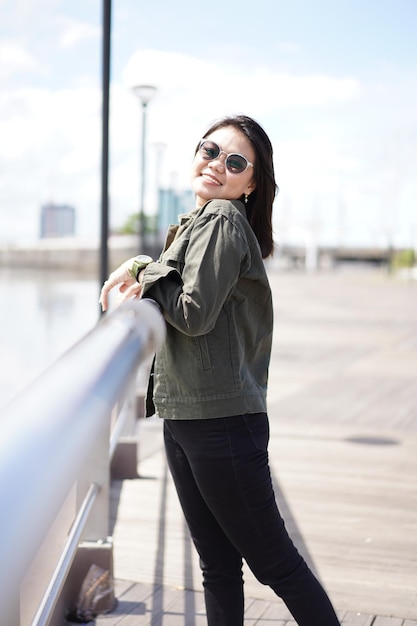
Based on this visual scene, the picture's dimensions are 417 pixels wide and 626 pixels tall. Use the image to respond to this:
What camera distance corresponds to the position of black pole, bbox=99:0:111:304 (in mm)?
5805

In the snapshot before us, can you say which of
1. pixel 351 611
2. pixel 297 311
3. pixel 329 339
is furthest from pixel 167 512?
pixel 297 311

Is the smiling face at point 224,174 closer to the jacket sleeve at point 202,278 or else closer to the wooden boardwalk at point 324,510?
the jacket sleeve at point 202,278

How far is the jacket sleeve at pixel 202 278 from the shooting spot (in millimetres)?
1910

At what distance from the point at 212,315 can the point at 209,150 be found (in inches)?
17.8

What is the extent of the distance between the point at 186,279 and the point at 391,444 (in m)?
5.08

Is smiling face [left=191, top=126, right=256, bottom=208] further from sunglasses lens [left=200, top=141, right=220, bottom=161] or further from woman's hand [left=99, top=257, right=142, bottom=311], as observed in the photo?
woman's hand [left=99, top=257, right=142, bottom=311]

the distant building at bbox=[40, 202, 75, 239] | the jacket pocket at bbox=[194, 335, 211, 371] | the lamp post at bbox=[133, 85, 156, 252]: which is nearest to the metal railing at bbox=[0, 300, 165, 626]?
the jacket pocket at bbox=[194, 335, 211, 371]

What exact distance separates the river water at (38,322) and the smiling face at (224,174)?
91 cm

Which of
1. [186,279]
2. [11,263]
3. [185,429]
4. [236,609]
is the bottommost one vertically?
[11,263]

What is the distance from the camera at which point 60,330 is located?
24.5 m

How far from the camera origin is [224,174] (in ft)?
7.04

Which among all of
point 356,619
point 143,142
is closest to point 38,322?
point 143,142

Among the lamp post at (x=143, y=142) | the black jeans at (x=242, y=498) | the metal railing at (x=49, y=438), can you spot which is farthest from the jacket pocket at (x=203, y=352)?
the lamp post at (x=143, y=142)

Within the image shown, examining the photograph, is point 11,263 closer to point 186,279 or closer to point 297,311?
point 297,311
